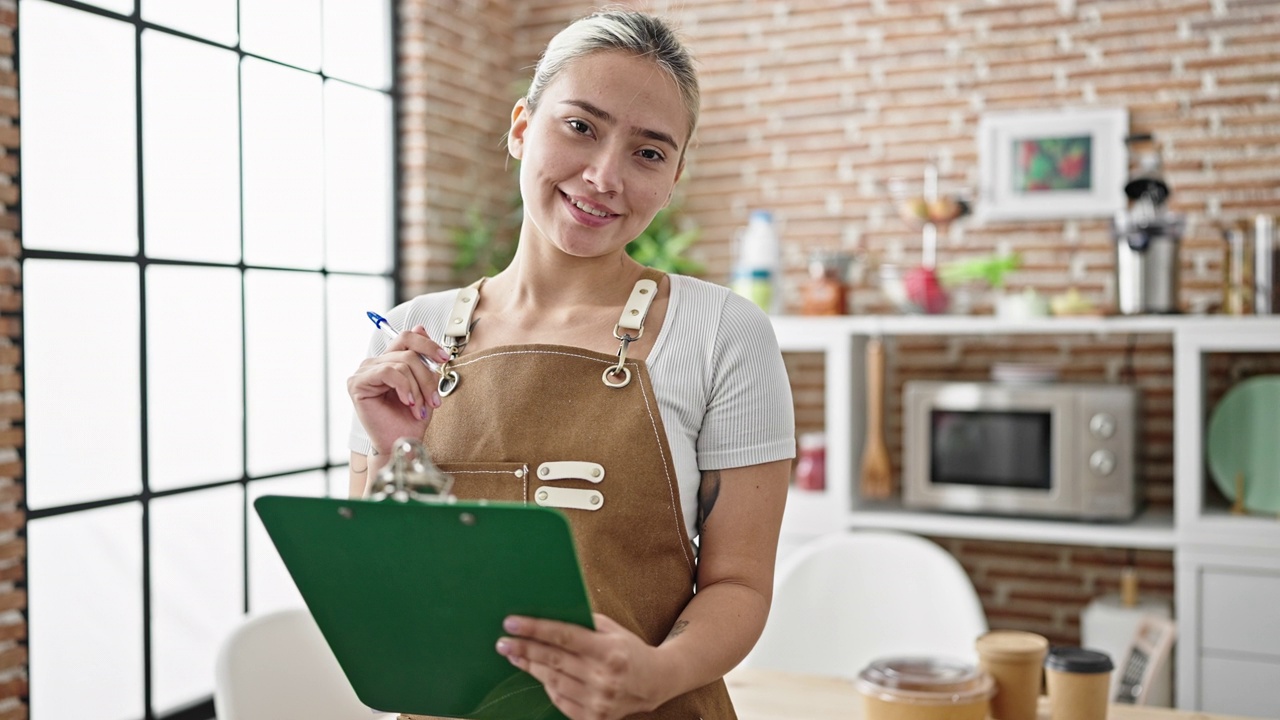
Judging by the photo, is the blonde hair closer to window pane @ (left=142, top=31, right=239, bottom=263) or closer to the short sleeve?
the short sleeve

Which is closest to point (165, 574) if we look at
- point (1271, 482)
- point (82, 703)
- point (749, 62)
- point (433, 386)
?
point (82, 703)

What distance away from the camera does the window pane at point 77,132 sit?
252cm

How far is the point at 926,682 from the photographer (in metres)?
1.54

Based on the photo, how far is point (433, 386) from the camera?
118 cm

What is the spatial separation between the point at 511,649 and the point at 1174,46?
11.0 feet

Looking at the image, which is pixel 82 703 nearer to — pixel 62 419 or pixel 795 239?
pixel 62 419

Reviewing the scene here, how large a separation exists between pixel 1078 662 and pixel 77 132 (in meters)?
2.37

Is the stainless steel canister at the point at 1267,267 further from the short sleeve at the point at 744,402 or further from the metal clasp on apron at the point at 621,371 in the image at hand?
the metal clasp on apron at the point at 621,371

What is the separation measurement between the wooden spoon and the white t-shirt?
230cm

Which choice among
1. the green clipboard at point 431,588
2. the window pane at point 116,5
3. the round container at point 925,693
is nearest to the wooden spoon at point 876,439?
the round container at point 925,693

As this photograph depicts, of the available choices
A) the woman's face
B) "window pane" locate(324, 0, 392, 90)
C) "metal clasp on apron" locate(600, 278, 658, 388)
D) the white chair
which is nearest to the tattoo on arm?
"metal clasp on apron" locate(600, 278, 658, 388)

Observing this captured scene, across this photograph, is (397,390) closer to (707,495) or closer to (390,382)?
(390,382)

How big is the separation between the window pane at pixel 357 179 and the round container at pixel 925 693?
2.47 metres

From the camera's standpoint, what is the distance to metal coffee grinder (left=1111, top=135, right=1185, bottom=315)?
10.5 ft
